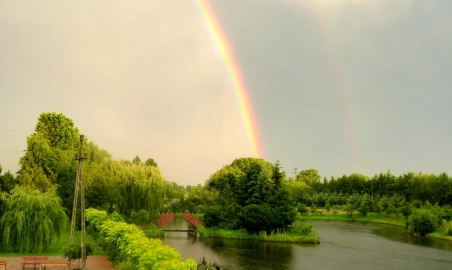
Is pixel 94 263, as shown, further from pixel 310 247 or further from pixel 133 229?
pixel 310 247

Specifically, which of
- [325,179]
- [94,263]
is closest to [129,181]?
[94,263]

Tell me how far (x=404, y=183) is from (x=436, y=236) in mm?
34416

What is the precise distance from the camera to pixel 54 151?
188 ft

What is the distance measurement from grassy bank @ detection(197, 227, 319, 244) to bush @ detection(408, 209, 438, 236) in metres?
16.7

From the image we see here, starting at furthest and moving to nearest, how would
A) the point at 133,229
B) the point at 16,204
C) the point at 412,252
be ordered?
1. the point at 412,252
2. the point at 16,204
3. the point at 133,229

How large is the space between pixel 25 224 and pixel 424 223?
156ft

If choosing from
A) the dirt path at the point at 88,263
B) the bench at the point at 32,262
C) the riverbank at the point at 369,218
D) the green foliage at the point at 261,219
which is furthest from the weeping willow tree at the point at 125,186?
the riverbank at the point at 369,218

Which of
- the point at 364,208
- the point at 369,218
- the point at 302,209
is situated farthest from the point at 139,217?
the point at 369,218

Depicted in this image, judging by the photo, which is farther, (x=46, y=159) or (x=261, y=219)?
(x=46, y=159)

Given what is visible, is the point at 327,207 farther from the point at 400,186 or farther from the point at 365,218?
the point at 400,186

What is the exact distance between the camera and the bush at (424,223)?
54031 millimetres

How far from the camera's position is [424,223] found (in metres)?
54.2

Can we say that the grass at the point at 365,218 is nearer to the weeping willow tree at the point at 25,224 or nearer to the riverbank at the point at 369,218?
the riverbank at the point at 369,218

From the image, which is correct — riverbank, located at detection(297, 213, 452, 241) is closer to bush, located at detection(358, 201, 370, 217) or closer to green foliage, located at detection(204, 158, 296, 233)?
bush, located at detection(358, 201, 370, 217)
